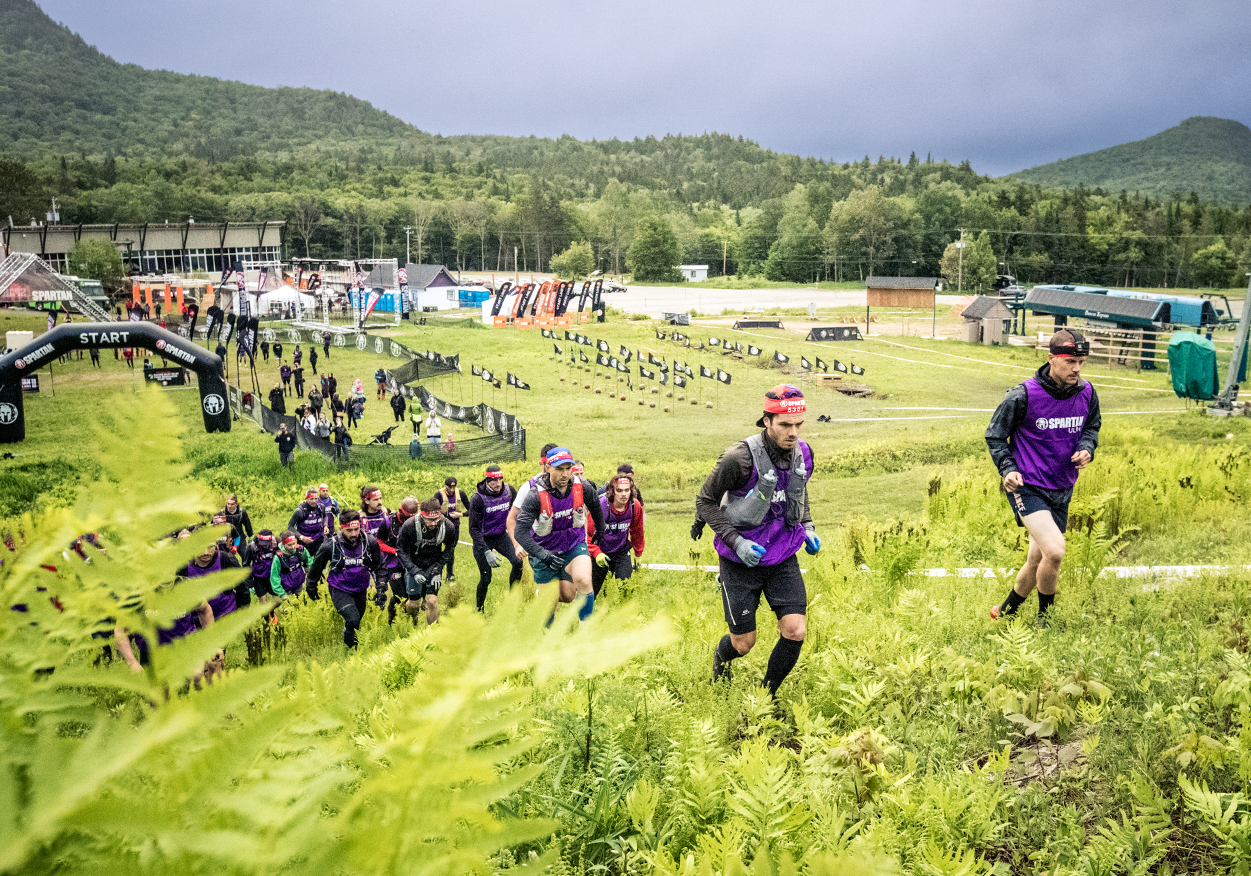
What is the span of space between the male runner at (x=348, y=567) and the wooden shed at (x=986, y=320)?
196ft

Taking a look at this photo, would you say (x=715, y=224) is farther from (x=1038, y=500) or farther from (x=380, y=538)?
(x=1038, y=500)

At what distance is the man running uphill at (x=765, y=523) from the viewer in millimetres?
5723

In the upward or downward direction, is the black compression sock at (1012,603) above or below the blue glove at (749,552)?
below

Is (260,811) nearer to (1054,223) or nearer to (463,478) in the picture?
(463,478)

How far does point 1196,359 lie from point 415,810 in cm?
3331

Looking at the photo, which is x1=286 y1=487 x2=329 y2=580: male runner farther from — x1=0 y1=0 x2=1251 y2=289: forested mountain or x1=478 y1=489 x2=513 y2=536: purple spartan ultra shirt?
x1=0 y1=0 x2=1251 y2=289: forested mountain

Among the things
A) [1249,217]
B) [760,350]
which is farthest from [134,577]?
[1249,217]

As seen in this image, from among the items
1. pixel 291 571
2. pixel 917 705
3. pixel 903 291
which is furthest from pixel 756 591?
pixel 903 291

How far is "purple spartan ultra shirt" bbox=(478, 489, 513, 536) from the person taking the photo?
11992 millimetres

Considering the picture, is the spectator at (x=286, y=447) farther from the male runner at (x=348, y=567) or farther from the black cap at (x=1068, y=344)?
the black cap at (x=1068, y=344)

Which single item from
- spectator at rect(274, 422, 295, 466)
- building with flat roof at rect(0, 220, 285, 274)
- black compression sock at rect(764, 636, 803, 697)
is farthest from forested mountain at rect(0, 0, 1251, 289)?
black compression sock at rect(764, 636, 803, 697)

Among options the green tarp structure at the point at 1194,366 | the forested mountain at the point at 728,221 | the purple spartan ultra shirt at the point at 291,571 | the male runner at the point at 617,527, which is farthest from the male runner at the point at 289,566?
the forested mountain at the point at 728,221

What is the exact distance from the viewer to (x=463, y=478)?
87.4ft

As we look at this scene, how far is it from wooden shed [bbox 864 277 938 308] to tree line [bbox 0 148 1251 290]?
895 inches
